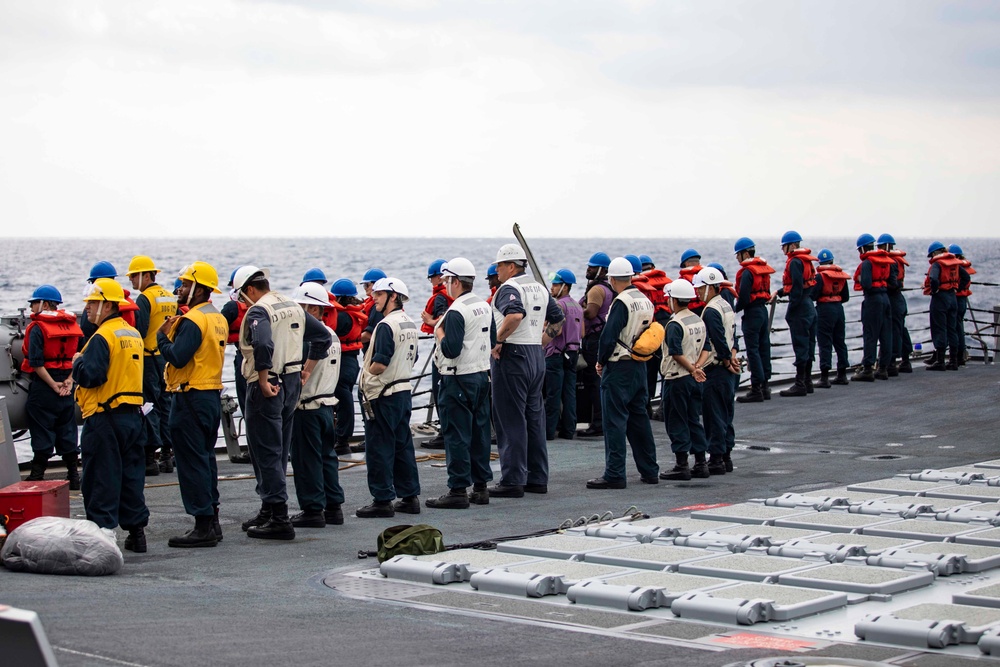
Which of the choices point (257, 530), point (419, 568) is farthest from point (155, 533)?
point (419, 568)

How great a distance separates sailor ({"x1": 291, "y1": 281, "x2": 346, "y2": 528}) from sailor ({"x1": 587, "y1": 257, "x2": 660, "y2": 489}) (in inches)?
103

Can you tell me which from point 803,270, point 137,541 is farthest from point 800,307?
point 137,541

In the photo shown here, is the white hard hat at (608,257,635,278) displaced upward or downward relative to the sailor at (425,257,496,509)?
upward

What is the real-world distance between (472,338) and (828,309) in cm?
910

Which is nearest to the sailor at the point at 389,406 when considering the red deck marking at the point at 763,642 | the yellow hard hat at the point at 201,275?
the yellow hard hat at the point at 201,275

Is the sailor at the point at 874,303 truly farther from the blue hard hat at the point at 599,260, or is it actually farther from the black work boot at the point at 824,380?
the blue hard hat at the point at 599,260

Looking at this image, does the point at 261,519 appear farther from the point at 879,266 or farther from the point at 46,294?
the point at 879,266

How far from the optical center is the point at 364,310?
48.0 ft

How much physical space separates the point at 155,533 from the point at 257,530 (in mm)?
818

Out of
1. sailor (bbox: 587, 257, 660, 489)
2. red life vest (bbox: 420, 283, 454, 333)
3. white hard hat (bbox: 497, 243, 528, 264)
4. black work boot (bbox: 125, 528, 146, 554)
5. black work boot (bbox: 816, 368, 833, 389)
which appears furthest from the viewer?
black work boot (bbox: 816, 368, 833, 389)

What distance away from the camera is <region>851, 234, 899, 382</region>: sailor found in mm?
18969

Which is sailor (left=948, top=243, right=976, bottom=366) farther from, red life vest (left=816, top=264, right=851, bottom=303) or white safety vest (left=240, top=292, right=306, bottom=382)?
white safety vest (left=240, top=292, right=306, bottom=382)

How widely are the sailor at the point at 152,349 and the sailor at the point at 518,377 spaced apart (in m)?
2.96

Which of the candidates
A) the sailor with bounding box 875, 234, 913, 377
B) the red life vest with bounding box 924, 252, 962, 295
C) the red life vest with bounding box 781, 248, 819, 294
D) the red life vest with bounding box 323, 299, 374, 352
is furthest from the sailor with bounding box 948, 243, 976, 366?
the red life vest with bounding box 323, 299, 374, 352
